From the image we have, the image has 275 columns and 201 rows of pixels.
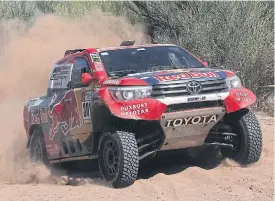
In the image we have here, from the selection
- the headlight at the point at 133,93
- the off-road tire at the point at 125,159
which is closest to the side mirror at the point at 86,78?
the headlight at the point at 133,93

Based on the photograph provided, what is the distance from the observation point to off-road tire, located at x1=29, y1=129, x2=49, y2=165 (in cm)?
935

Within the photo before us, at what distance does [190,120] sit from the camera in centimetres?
721

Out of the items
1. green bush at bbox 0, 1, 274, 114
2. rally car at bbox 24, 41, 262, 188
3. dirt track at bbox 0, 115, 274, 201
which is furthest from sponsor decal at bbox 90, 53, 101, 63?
green bush at bbox 0, 1, 274, 114

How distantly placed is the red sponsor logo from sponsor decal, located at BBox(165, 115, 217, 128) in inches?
55.1

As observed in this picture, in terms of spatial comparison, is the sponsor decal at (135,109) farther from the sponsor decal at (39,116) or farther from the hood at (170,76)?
the sponsor decal at (39,116)

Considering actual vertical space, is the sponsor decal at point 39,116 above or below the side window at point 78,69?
below

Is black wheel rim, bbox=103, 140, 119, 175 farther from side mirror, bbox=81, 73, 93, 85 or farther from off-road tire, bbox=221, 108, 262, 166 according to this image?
off-road tire, bbox=221, 108, 262, 166

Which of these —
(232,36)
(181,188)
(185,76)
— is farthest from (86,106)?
(232,36)

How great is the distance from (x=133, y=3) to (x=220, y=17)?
5.08 metres

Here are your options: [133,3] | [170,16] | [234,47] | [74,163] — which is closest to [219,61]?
[234,47]

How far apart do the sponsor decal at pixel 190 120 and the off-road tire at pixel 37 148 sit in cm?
288

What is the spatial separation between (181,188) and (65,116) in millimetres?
2163

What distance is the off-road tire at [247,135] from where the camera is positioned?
7.84 metres

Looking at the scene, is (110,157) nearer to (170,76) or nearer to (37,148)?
(170,76)
